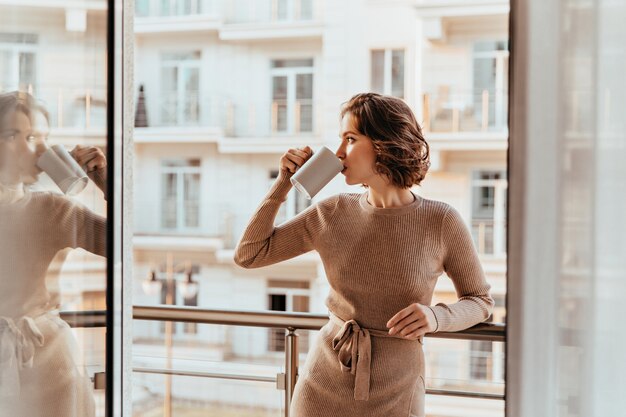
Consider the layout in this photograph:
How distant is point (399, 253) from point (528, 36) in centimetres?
42

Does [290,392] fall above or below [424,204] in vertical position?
below

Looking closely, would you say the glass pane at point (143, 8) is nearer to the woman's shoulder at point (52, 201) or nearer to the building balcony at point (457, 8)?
the building balcony at point (457, 8)

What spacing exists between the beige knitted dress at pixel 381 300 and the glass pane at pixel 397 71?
11.6ft

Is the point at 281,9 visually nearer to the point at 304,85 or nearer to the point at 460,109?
the point at 304,85

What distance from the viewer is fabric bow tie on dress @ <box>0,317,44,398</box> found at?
2.47 ft

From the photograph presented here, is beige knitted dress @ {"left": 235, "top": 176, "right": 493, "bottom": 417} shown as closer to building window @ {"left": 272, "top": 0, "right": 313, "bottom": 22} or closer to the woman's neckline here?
the woman's neckline

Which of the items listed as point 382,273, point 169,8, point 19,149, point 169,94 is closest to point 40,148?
point 19,149

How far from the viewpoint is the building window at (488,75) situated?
4500 mm

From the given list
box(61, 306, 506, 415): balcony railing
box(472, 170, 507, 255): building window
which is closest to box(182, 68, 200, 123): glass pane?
box(472, 170, 507, 255): building window

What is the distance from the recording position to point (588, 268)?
0.87 metres

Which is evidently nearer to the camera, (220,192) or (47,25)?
(47,25)

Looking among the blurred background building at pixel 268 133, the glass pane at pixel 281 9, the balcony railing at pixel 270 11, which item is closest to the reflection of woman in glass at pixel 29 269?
the blurred background building at pixel 268 133

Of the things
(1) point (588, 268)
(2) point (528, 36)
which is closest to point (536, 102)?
(2) point (528, 36)

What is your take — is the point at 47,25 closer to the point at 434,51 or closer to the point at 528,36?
the point at 528,36
